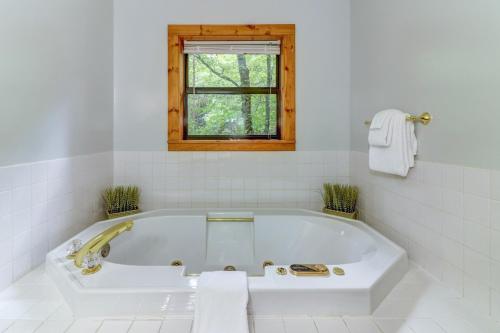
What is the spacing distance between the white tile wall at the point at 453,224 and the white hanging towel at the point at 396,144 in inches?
2.4

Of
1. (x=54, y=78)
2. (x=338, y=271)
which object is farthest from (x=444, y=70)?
(x=54, y=78)

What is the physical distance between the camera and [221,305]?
88cm

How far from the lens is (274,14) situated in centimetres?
210

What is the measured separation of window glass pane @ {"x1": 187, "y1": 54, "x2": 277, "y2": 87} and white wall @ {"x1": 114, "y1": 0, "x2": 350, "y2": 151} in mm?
251

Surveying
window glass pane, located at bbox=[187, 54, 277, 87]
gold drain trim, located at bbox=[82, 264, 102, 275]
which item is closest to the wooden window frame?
window glass pane, located at bbox=[187, 54, 277, 87]

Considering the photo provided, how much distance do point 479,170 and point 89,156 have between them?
202cm

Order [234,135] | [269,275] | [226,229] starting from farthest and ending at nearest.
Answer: [234,135]
[226,229]
[269,275]

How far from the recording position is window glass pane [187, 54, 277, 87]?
2.26 meters

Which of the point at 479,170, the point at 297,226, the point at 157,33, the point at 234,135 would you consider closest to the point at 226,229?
the point at 297,226

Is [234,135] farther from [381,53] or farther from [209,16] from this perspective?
[381,53]

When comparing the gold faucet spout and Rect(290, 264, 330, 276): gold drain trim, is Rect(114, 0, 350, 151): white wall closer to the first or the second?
the gold faucet spout

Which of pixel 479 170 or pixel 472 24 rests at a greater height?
pixel 472 24

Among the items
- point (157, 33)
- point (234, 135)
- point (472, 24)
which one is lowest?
point (234, 135)

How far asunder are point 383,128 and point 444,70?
14.5 inches
